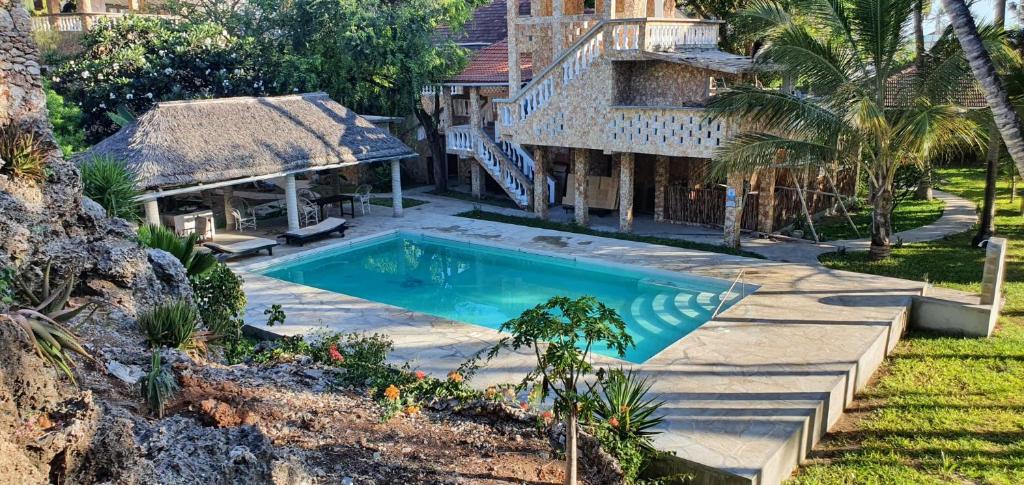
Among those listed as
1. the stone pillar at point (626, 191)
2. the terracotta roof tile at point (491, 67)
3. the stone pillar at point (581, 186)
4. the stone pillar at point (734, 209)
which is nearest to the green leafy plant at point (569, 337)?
the stone pillar at point (734, 209)

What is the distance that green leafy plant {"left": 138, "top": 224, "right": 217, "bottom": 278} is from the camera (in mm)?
10789

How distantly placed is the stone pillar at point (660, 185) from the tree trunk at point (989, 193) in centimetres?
717

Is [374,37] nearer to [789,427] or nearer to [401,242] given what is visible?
[401,242]

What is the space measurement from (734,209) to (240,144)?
11.9 metres

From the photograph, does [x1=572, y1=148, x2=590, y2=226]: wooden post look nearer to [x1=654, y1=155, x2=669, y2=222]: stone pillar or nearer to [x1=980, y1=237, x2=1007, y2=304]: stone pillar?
[x1=654, y1=155, x2=669, y2=222]: stone pillar

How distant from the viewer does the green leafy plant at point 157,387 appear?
6.54 m

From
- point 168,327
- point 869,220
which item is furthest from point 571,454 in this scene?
point 869,220

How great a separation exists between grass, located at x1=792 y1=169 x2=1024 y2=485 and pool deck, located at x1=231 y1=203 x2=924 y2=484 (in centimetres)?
30

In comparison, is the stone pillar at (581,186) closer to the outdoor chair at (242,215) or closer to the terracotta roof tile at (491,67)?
the terracotta roof tile at (491,67)

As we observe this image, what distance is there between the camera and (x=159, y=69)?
22203mm

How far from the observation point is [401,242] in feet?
64.0

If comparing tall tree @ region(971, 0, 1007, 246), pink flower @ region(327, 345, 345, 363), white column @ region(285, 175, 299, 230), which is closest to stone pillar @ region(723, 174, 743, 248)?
tall tree @ region(971, 0, 1007, 246)

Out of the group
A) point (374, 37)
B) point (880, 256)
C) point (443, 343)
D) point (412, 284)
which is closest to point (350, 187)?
point (374, 37)

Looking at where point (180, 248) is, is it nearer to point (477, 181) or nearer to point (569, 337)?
point (569, 337)
